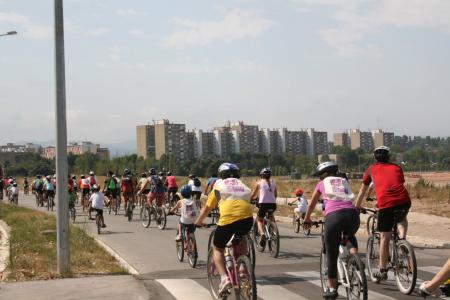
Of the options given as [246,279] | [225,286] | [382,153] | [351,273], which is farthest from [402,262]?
[225,286]

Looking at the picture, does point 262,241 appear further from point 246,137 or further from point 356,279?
point 246,137

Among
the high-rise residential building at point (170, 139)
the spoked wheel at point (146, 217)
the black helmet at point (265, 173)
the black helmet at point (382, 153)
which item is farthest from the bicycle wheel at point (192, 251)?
the high-rise residential building at point (170, 139)

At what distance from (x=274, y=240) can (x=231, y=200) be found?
18.3ft

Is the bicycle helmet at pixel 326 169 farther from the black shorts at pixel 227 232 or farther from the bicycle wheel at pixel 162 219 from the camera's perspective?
the bicycle wheel at pixel 162 219

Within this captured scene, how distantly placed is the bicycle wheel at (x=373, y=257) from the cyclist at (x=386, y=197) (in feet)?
1.25

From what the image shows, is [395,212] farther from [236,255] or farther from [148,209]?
[148,209]

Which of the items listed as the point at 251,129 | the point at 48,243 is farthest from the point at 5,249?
the point at 251,129

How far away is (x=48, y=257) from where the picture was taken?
1308cm

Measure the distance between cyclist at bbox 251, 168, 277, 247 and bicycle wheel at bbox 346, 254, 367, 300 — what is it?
6342 millimetres

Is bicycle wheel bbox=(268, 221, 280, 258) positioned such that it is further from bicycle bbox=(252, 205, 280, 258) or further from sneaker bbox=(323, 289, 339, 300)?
sneaker bbox=(323, 289, 339, 300)

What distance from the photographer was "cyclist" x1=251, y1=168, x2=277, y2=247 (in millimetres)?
13625

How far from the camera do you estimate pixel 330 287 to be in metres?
7.43

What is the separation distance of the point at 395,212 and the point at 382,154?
838 millimetres

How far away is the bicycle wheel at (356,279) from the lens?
274 inches
